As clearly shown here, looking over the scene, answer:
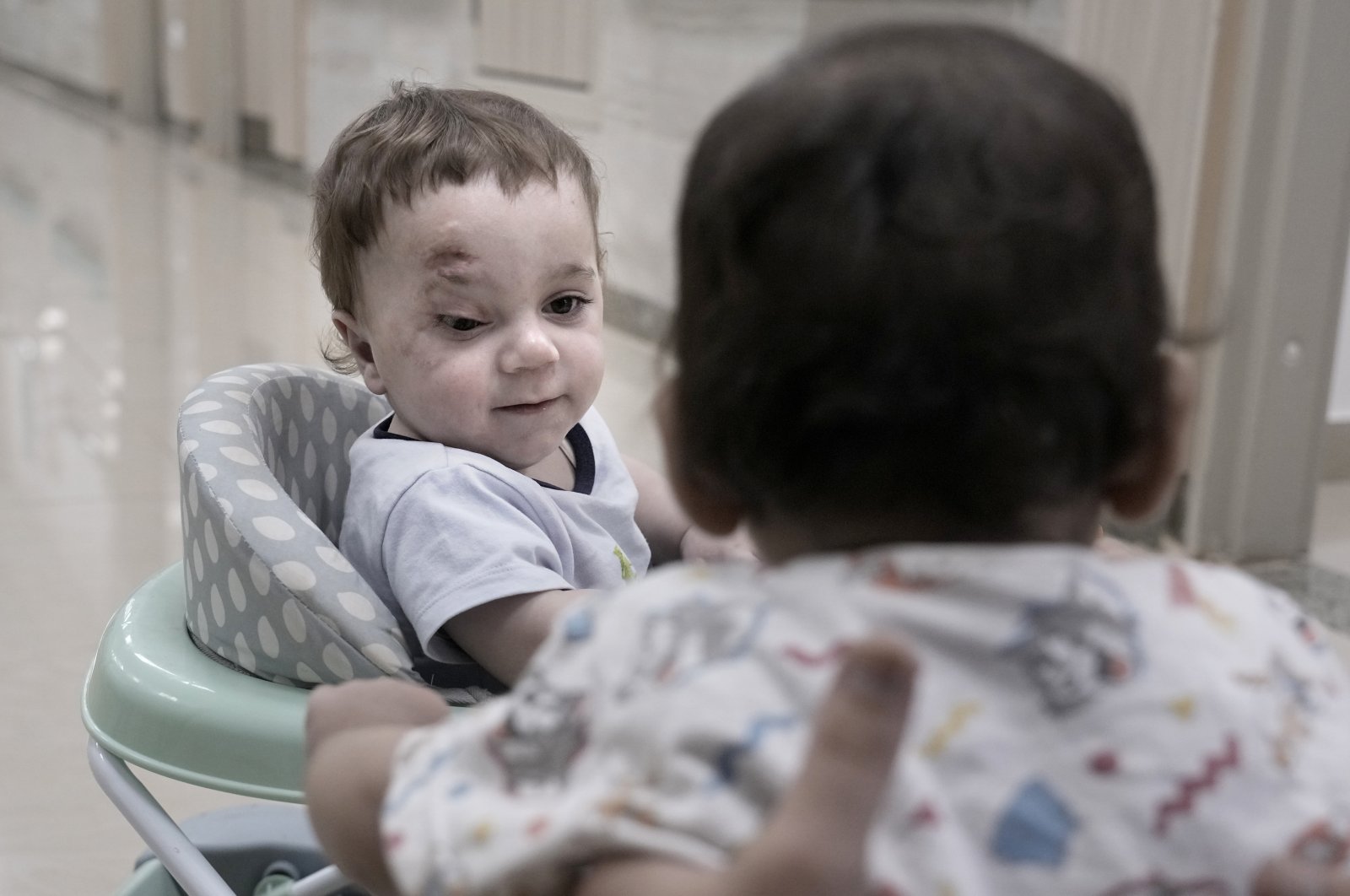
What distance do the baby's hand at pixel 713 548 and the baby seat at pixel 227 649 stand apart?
26cm

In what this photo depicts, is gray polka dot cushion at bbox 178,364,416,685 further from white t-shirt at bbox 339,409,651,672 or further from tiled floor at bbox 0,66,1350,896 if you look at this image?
tiled floor at bbox 0,66,1350,896

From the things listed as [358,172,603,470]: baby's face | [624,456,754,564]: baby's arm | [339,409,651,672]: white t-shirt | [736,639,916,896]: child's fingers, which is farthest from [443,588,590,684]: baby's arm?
[736,639,916,896]: child's fingers

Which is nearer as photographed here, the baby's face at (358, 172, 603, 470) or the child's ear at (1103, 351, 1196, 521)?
the child's ear at (1103, 351, 1196, 521)

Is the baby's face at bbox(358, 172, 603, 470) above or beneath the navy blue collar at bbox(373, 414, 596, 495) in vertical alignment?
Result: above

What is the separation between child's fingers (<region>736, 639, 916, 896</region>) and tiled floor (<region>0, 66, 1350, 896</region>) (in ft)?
0.78

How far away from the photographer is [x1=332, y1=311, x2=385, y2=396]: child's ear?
34.0 inches

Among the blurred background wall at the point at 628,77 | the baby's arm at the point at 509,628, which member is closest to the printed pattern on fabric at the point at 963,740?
the blurred background wall at the point at 628,77

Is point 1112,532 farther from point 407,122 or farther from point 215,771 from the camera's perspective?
point 215,771

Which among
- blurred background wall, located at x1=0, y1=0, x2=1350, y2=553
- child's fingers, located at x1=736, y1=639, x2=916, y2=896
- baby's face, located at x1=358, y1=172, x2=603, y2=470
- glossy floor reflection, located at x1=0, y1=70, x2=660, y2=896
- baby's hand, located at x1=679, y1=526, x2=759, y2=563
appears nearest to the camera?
child's fingers, located at x1=736, y1=639, x2=916, y2=896

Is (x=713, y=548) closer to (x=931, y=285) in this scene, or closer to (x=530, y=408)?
(x=530, y=408)

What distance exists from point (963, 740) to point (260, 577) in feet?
1.43

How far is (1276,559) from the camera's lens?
6.01 ft

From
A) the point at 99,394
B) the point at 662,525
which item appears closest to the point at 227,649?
the point at 662,525

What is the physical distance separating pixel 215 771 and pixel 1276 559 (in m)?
1.49
